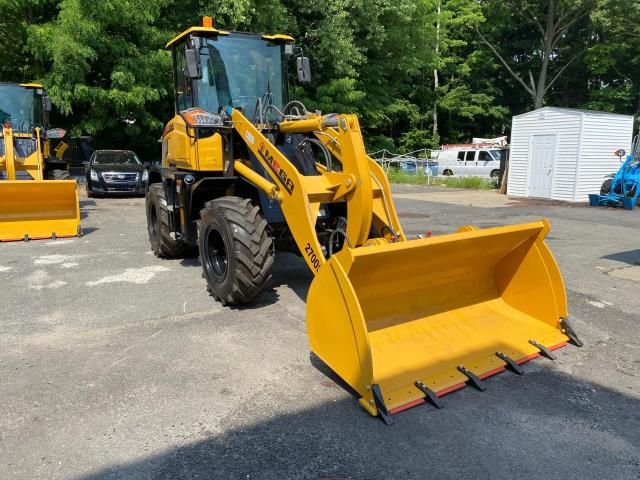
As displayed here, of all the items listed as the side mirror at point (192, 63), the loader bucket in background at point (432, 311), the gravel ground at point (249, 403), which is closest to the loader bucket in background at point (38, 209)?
the gravel ground at point (249, 403)

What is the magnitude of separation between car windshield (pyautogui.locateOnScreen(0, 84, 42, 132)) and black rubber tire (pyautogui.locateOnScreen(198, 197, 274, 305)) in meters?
9.51

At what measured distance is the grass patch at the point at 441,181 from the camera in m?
22.5

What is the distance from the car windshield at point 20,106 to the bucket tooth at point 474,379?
12575 millimetres

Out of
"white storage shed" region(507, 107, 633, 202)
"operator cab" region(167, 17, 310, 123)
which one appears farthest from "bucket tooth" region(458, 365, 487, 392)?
"white storage shed" region(507, 107, 633, 202)

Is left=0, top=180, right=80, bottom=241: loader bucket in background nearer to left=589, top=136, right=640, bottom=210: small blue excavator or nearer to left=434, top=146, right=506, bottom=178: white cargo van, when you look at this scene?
left=589, top=136, right=640, bottom=210: small blue excavator

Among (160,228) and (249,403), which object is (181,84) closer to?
(160,228)

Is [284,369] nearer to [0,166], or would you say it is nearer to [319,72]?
[0,166]

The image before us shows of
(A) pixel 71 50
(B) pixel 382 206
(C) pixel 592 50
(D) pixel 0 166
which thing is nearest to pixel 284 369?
(B) pixel 382 206

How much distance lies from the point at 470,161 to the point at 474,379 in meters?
25.8

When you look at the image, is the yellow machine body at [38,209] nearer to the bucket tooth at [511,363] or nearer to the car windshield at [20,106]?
the car windshield at [20,106]

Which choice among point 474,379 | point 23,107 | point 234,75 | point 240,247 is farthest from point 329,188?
point 23,107

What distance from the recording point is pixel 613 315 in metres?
5.57

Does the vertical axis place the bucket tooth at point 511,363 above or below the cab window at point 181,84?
below

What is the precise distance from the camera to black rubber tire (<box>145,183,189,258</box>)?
25.0 ft
